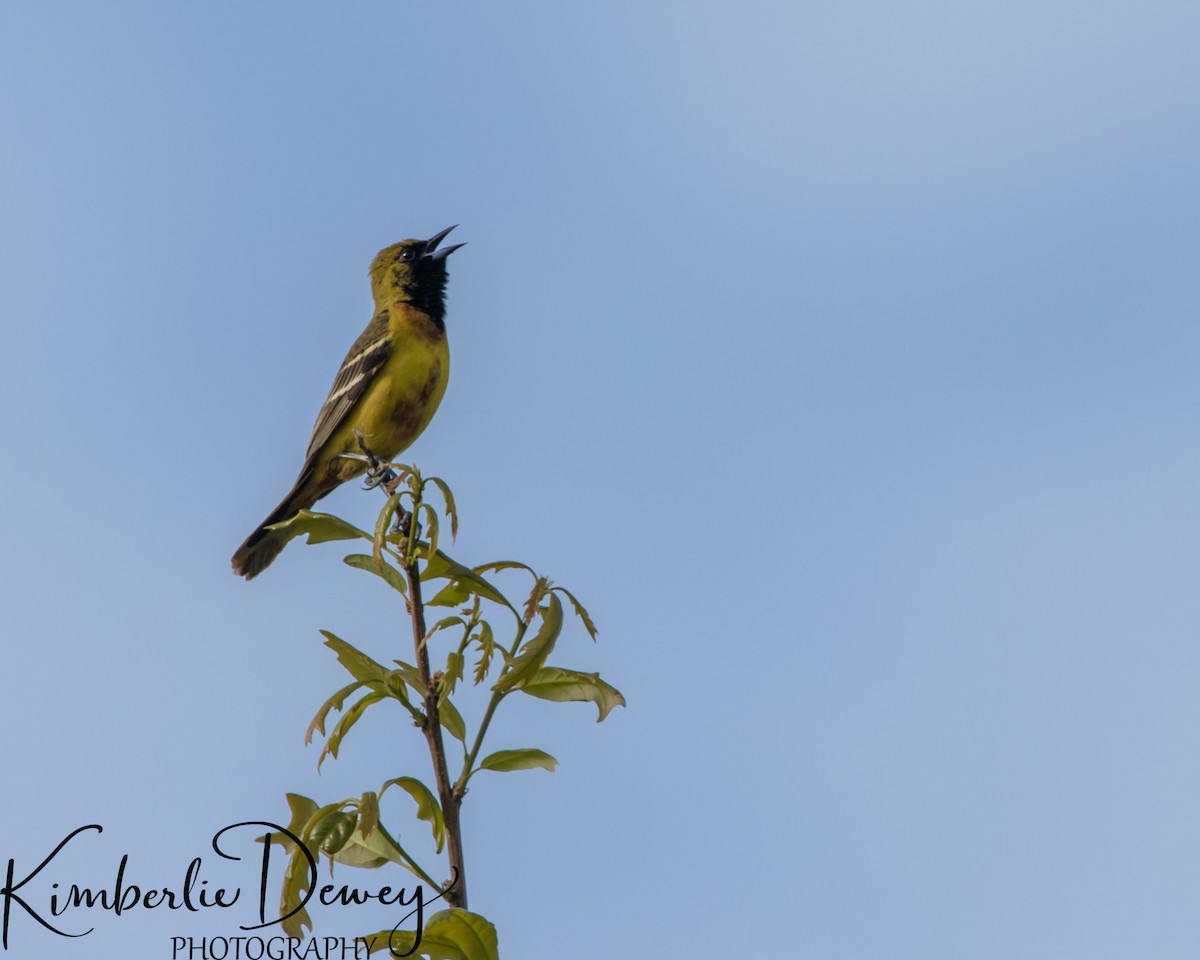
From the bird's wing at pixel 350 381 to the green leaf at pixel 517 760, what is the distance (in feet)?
15.6

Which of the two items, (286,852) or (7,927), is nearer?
(286,852)

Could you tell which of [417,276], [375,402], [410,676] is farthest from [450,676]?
[417,276]

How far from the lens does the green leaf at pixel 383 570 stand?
100 inches

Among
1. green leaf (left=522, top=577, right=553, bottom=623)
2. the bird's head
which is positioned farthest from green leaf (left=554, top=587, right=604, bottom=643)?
the bird's head

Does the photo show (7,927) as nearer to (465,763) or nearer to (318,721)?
(318,721)

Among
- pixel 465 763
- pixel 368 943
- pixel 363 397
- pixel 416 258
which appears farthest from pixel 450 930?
pixel 416 258

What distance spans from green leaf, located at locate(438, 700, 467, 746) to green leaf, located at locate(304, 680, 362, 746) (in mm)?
165

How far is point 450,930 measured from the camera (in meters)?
1.99

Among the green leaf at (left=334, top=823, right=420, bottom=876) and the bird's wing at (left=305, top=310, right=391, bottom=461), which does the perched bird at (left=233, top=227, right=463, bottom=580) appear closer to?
the bird's wing at (left=305, top=310, right=391, bottom=461)

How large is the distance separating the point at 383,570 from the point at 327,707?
29 centimetres

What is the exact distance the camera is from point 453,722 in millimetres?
2449

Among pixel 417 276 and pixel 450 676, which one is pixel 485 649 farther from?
pixel 417 276

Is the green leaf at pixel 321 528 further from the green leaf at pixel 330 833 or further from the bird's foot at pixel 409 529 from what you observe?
the green leaf at pixel 330 833

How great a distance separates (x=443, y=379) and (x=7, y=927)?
14.1ft
